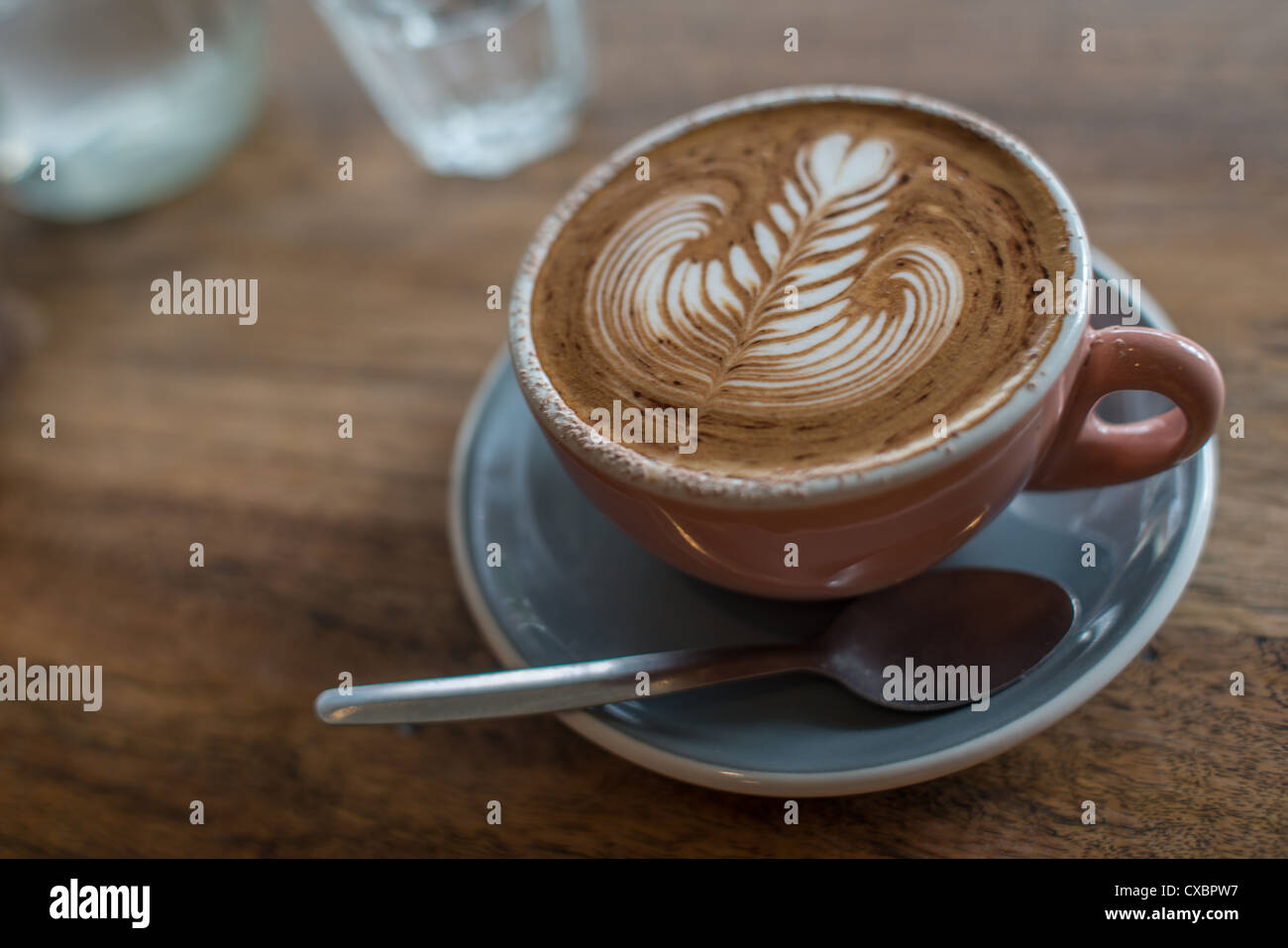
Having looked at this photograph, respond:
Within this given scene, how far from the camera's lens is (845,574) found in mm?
688

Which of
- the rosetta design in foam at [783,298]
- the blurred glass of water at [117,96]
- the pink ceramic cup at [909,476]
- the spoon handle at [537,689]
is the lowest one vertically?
the spoon handle at [537,689]

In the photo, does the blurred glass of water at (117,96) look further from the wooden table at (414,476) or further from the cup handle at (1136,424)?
the cup handle at (1136,424)

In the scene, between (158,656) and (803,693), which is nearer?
(803,693)

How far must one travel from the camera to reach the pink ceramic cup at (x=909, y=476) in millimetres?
611

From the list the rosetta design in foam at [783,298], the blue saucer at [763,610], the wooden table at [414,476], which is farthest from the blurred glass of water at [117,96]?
the rosetta design in foam at [783,298]

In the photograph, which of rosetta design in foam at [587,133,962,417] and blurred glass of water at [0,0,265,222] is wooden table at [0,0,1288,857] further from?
rosetta design in foam at [587,133,962,417]

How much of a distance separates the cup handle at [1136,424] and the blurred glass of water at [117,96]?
1164mm

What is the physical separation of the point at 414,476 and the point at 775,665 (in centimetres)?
46

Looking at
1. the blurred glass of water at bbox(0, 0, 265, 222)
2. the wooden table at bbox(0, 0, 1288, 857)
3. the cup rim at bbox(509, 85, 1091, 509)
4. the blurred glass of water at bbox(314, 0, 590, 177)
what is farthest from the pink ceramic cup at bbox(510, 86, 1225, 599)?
the blurred glass of water at bbox(0, 0, 265, 222)

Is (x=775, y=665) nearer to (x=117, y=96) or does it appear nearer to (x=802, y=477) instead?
(x=802, y=477)
